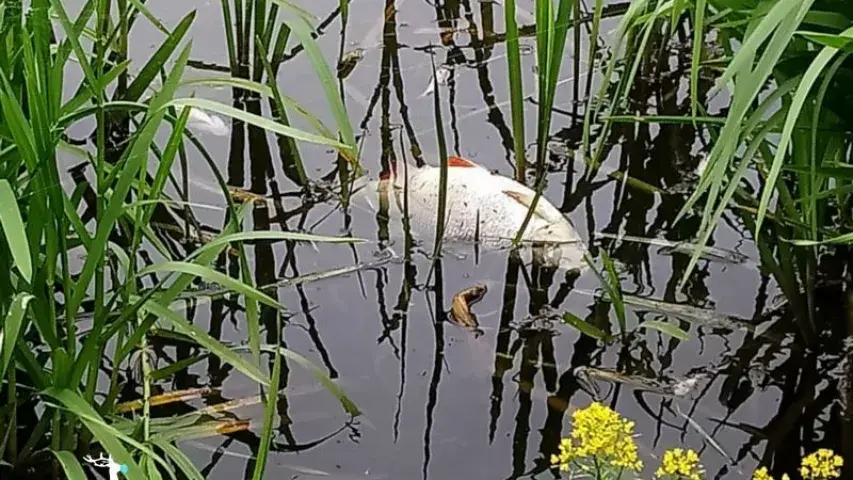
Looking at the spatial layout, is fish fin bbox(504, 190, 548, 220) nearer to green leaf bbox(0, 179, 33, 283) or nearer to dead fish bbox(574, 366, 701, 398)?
dead fish bbox(574, 366, 701, 398)

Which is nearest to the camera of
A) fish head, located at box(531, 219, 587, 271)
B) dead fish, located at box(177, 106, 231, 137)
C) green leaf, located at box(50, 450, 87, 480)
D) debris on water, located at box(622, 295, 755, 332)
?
green leaf, located at box(50, 450, 87, 480)

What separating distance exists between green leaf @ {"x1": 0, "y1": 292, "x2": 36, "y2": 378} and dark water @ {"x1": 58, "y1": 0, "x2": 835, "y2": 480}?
0.37 meters

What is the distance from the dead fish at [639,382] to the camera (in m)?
1.59

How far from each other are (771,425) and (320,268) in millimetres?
712

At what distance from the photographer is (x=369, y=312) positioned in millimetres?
1754

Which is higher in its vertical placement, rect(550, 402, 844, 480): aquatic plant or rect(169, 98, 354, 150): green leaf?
rect(169, 98, 354, 150): green leaf

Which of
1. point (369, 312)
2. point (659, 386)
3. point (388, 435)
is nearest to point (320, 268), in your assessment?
point (369, 312)

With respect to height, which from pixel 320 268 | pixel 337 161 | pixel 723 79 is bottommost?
pixel 320 268

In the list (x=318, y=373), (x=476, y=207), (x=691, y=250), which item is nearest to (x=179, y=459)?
(x=318, y=373)

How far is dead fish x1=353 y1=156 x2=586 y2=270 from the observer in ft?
6.09

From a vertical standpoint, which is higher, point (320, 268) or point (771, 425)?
point (320, 268)

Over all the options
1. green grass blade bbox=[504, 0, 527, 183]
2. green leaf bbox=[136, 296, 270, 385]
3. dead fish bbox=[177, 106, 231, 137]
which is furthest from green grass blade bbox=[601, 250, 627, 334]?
dead fish bbox=[177, 106, 231, 137]

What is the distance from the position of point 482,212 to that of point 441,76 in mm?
555

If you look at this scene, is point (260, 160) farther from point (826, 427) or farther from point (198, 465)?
point (826, 427)
